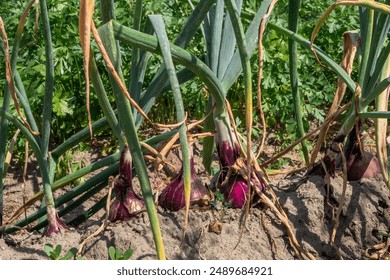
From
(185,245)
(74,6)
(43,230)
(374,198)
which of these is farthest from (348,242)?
(74,6)

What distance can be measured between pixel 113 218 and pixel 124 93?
2.00ft

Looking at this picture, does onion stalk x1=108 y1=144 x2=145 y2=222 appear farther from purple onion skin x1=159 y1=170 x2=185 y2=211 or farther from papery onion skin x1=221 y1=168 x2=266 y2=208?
papery onion skin x1=221 y1=168 x2=266 y2=208

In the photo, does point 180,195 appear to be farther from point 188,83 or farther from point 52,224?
point 188,83

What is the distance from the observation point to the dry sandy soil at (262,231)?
2291mm

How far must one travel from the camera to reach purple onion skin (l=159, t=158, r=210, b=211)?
93.5 inches

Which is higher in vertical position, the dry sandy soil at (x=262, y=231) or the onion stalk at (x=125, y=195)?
the onion stalk at (x=125, y=195)

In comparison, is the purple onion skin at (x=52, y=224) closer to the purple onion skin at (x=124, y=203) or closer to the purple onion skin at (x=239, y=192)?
the purple onion skin at (x=124, y=203)

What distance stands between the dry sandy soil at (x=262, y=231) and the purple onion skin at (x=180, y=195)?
0.02 meters

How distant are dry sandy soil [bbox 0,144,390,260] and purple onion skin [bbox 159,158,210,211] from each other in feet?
0.07

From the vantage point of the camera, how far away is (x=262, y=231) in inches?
95.0

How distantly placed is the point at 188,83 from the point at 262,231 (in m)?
1.23

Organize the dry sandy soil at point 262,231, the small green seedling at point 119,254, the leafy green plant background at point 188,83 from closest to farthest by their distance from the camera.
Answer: the small green seedling at point 119,254, the dry sandy soil at point 262,231, the leafy green plant background at point 188,83

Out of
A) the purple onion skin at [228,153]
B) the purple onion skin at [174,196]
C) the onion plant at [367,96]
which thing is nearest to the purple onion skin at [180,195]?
the purple onion skin at [174,196]

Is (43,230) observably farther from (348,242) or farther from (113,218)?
(348,242)
